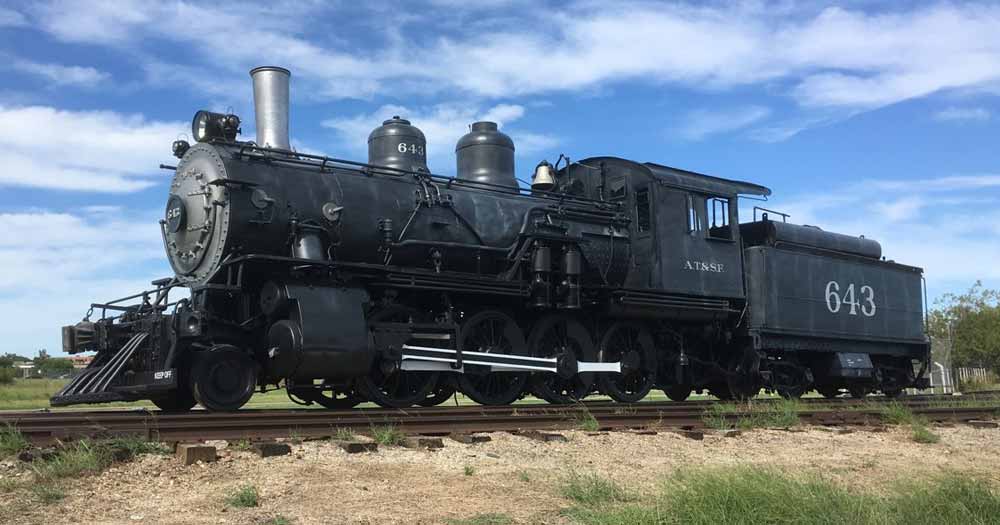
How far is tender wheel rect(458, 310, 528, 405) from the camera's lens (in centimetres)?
1151

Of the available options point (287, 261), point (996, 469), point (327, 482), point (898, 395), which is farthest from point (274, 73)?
point (898, 395)

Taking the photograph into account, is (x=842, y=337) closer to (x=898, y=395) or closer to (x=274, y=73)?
(x=898, y=395)

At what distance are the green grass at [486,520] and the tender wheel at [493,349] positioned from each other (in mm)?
5894

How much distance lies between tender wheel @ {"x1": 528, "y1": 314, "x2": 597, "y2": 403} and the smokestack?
4.25m

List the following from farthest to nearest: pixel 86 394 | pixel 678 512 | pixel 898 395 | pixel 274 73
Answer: pixel 898 395 < pixel 274 73 < pixel 86 394 < pixel 678 512

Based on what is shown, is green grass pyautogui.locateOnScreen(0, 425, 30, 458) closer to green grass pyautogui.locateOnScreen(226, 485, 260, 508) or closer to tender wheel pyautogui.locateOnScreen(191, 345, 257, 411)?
green grass pyautogui.locateOnScreen(226, 485, 260, 508)

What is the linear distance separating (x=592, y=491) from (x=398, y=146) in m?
7.29

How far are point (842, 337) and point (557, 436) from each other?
375 inches

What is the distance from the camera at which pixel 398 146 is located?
40.5ft

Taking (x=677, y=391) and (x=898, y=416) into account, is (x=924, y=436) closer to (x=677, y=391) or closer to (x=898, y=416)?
(x=898, y=416)

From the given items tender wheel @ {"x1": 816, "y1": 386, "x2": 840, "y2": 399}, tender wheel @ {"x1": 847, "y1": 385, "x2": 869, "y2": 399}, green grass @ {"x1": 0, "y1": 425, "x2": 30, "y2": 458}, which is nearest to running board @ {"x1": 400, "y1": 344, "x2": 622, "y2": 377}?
green grass @ {"x1": 0, "y1": 425, "x2": 30, "y2": 458}

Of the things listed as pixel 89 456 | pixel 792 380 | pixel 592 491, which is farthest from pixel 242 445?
pixel 792 380

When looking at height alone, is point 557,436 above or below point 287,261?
below

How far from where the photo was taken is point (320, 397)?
449 inches
